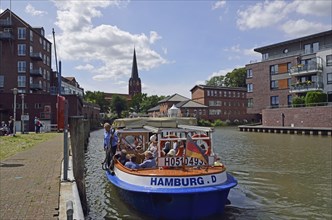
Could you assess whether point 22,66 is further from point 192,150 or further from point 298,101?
point 192,150

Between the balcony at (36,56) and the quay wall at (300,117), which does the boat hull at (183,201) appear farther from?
the balcony at (36,56)

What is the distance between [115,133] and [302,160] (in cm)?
1475

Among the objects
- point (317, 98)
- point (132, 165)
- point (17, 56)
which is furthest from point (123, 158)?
point (17, 56)

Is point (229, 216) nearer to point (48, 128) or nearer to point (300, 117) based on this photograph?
point (48, 128)

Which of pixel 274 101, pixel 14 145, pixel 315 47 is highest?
pixel 315 47

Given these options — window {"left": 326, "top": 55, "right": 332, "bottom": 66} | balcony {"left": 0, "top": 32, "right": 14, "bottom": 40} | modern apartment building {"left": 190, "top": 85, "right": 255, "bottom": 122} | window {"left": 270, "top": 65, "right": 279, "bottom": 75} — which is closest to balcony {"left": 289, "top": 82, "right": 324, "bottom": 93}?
window {"left": 326, "top": 55, "right": 332, "bottom": 66}

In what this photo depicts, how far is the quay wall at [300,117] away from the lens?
4948cm

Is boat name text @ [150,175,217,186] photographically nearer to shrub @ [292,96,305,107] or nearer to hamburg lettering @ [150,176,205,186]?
hamburg lettering @ [150,176,205,186]

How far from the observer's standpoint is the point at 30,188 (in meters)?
10.0

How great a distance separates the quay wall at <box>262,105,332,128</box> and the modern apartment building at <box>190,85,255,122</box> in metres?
38.3

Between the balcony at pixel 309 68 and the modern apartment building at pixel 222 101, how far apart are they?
4099 centimetres

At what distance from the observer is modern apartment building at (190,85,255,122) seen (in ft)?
330

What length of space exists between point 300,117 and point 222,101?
49.9 metres

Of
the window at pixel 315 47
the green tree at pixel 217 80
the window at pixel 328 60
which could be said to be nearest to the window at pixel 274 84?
the window at pixel 315 47
